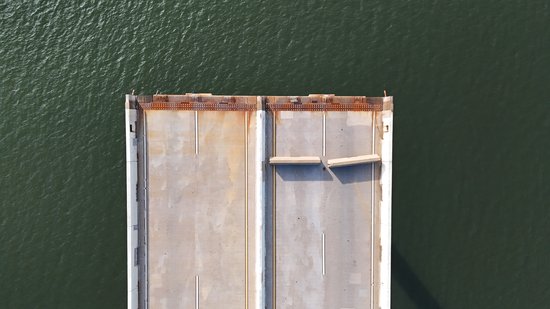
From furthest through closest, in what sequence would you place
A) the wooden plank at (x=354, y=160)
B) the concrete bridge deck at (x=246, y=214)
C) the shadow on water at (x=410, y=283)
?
the shadow on water at (x=410, y=283) < the concrete bridge deck at (x=246, y=214) < the wooden plank at (x=354, y=160)

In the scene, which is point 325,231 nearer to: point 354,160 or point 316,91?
point 354,160

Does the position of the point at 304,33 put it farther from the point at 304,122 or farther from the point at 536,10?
the point at 536,10

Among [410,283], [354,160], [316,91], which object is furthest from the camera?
[316,91]

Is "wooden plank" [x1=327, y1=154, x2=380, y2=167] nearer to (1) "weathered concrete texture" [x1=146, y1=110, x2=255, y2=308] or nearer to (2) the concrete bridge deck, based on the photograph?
(2) the concrete bridge deck

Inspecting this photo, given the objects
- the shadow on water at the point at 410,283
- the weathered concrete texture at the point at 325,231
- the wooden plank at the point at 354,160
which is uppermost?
the wooden plank at the point at 354,160

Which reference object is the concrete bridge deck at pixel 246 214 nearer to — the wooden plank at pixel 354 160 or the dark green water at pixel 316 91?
the wooden plank at pixel 354 160

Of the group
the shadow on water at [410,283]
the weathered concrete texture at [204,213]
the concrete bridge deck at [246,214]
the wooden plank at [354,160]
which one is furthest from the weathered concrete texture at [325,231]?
the shadow on water at [410,283]

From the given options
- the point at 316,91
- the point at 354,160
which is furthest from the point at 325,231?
the point at 316,91
